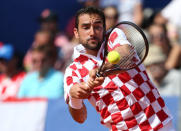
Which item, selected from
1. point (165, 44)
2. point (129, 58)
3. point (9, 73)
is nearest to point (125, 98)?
point (129, 58)

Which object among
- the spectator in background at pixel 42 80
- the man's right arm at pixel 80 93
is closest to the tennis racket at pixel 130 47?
the man's right arm at pixel 80 93

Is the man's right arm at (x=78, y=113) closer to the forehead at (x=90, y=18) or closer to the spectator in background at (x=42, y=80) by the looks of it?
the forehead at (x=90, y=18)

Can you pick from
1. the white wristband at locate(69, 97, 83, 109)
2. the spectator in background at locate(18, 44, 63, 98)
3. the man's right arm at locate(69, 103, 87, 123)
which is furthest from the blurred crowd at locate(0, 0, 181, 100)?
the white wristband at locate(69, 97, 83, 109)

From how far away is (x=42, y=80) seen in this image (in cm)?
750

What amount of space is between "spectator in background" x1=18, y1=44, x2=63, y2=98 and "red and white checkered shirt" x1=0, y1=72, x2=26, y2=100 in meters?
0.16

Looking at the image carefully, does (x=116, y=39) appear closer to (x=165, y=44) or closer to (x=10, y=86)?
(x=165, y=44)

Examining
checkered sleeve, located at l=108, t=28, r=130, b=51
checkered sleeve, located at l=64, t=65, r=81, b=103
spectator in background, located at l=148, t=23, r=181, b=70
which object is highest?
checkered sleeve, located at l=108, t=28, r=130, b=51

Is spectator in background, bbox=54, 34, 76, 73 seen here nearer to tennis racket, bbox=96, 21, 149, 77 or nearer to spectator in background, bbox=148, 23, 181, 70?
spectator in background, bbox=148, 23, 181, 70

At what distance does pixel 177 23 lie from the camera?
830 cm

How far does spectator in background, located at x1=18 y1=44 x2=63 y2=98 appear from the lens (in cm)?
729

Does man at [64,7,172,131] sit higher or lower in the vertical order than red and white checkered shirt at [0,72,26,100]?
higher

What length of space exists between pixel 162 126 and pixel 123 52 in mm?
831

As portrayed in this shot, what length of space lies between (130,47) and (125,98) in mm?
480

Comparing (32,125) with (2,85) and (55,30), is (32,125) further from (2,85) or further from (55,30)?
(55,30)
